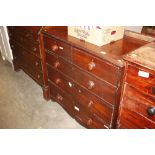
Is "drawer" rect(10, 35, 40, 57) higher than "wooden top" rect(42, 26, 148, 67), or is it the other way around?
"wooden top" rect(42, 26, 148, 67)

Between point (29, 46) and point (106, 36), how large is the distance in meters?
1.34

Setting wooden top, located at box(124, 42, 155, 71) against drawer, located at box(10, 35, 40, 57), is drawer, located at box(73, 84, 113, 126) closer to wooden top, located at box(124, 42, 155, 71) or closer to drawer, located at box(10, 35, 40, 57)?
wooden top, located at box(124, 42, 155, 71)

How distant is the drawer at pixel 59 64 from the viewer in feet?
6.48

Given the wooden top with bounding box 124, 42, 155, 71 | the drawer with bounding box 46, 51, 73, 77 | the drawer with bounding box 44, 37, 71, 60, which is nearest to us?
the wooden top with bounding box 124, 42, 155, 71

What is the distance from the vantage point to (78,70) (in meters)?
1.83

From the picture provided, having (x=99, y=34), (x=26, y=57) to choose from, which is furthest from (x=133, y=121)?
(x=26, y=57)

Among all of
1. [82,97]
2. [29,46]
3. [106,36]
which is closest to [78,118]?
[82,97]

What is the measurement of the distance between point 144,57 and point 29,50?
186cm

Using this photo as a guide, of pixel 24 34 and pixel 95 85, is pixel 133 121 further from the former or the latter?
pixel 24 34

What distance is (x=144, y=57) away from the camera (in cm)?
118

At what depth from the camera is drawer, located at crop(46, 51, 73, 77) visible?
1.97 metres

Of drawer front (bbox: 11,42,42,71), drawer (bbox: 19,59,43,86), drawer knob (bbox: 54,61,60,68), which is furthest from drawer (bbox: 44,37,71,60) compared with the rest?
drawer (bbox: 19,59,43,86)

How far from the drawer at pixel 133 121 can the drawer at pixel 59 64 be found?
0.72 m

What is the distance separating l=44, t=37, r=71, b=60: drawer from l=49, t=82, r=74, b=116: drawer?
50 centimetres
